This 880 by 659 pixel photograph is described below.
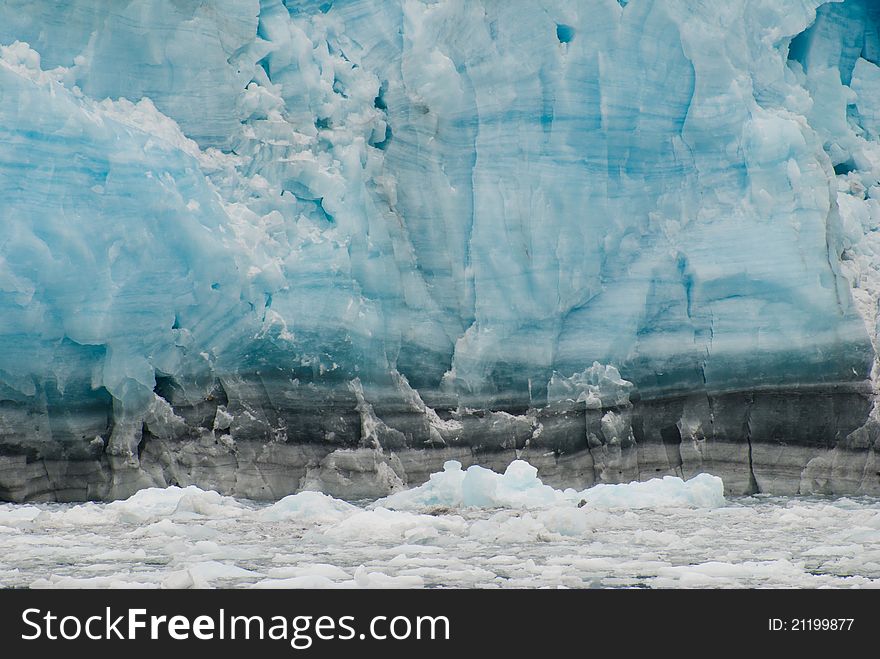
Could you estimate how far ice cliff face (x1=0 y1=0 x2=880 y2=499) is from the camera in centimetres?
827

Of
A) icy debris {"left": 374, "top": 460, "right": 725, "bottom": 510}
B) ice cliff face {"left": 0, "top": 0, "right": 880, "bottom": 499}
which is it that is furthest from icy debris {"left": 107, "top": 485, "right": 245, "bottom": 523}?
icy debris {"left": 374, "top": 460, "right": 725, "bottom": 510}

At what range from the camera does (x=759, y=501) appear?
8.31m

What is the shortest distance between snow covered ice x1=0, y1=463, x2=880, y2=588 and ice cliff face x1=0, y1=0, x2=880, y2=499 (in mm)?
587

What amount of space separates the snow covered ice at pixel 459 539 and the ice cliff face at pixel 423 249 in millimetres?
587

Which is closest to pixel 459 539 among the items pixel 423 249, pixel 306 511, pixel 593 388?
pixel 306 511

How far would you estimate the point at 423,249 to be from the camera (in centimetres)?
898

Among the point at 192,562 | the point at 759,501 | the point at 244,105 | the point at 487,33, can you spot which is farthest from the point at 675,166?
the point at 192,562

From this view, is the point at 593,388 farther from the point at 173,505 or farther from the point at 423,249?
the point at 173,505

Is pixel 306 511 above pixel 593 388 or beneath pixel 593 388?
beneath

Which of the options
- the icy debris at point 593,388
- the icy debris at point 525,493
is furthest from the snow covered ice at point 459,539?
the icy debris at point 593,388

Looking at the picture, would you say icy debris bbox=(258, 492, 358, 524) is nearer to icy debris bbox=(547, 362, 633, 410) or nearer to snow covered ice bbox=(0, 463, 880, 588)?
snow covered ice bbox=(0, 463, 880, 588)

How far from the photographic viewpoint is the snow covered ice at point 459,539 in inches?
198

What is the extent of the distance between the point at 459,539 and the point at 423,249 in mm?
3209

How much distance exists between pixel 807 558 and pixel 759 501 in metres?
2.79
